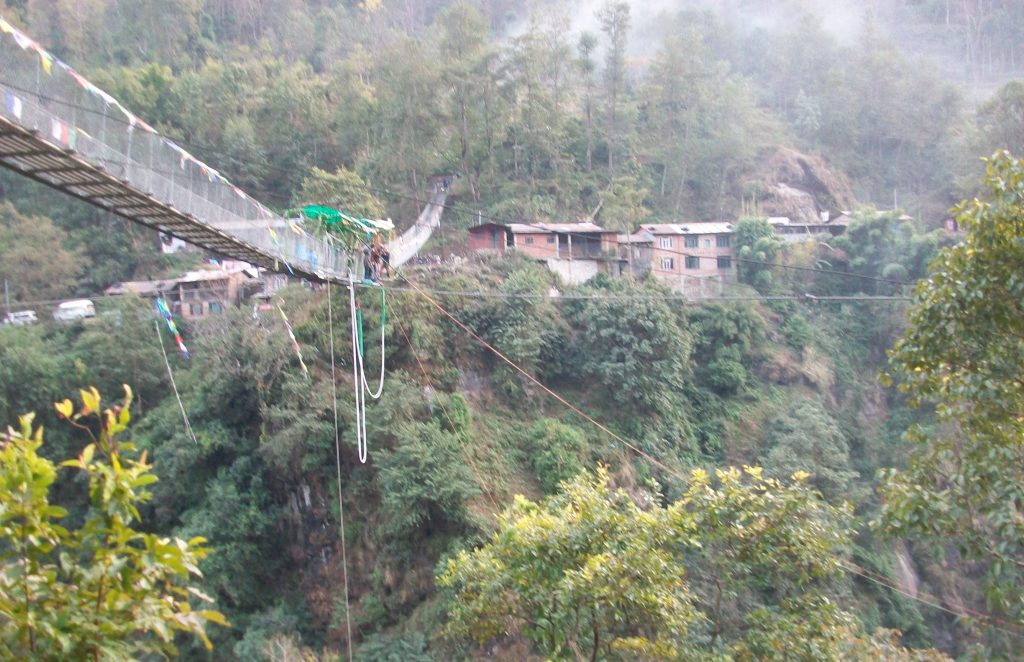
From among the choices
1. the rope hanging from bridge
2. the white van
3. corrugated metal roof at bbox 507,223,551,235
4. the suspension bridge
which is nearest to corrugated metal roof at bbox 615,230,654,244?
corrugated metal roof at bbox 507,223,551,235

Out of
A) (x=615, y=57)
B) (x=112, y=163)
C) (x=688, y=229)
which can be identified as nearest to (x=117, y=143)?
(x=112, y=163)

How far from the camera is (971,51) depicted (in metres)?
37.4

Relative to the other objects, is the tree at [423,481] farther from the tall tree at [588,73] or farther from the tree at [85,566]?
the tall tree at [588,73]

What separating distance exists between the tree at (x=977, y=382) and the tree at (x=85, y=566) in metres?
3.30

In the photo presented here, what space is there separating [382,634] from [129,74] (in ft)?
63.5

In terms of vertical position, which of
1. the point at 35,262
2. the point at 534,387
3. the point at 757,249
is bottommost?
the point at 534,387

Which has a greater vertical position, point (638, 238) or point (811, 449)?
point (638, 238)

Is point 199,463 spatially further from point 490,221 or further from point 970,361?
point 970,361

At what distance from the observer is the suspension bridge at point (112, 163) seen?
4.03m

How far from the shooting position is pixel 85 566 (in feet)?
6.16

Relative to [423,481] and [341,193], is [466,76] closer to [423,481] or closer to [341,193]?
[341,193]

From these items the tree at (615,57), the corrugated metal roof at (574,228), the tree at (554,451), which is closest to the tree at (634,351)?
the tree at (554,451)

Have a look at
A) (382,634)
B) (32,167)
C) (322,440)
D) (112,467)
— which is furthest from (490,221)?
(112,467)

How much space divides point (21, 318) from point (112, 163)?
1542 centimetres
